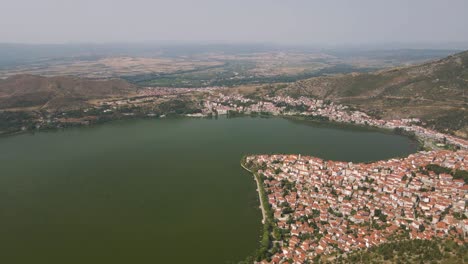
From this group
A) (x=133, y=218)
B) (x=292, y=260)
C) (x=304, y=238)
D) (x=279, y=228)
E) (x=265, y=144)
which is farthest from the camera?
(x=265, y=144)

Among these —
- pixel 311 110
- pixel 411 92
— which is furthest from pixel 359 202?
pixel 411 92

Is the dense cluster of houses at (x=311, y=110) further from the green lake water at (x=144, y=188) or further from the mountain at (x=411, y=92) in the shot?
the green lake water at (x=144, y=188)

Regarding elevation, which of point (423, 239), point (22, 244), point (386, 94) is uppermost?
point (386, 94)

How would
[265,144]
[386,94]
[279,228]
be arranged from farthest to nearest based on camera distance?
[386,94] → [265,144] → [279,228]

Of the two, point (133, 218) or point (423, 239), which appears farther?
point (133, 218)

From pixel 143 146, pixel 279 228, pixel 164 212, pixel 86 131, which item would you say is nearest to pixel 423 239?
pixel 279 228

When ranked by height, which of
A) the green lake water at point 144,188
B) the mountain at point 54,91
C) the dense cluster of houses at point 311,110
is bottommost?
the green lake water at point 144,188

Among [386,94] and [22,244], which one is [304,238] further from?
[386,94]

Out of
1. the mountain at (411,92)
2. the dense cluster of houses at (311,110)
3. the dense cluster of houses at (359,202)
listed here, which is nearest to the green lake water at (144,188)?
the dense cluster of houses at (359,202)
